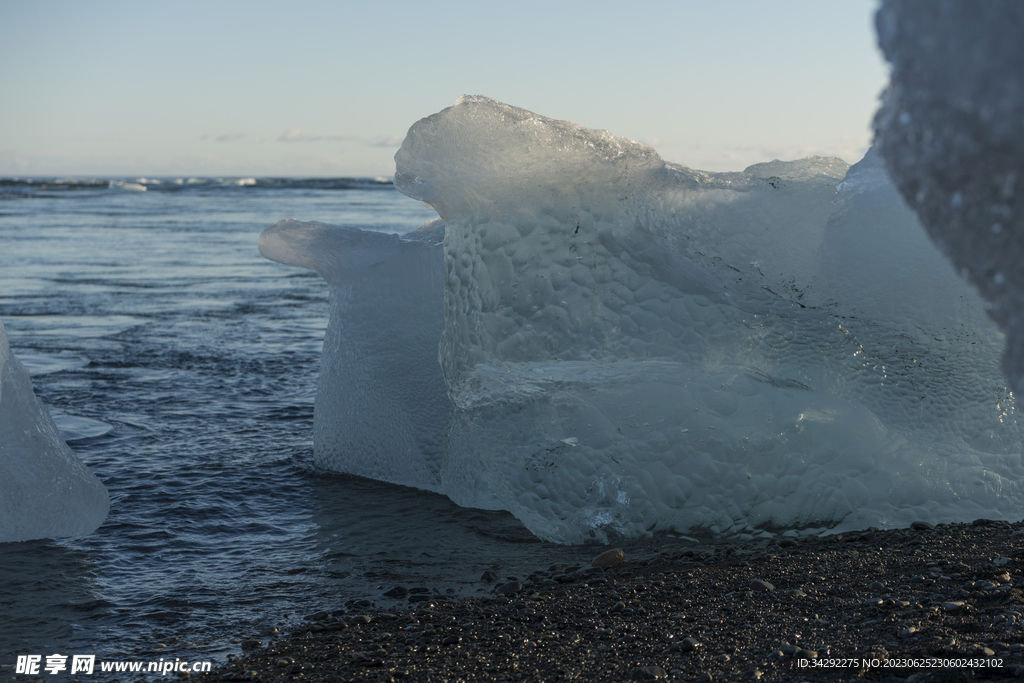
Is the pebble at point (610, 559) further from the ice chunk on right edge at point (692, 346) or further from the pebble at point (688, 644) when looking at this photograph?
the pebble at point (688, 644)

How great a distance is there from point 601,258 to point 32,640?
3.01 meters

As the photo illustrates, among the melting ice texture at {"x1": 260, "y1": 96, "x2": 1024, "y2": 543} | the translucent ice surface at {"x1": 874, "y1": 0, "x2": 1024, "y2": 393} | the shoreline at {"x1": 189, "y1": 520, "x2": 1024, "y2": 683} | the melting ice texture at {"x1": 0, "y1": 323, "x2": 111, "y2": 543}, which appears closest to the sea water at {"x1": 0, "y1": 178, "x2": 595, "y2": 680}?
the melting ice texture at {"x1": 0, "y1": 323, "x2": 111, "y2": 543}

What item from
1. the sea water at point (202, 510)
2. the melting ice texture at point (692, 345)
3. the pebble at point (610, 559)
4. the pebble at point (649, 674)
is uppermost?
the melting ice texture at point (692, 345)

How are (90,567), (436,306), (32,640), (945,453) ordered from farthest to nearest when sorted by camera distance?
1. (436,306)
2. (945,453)
3. (90,567)
4. (32,640)

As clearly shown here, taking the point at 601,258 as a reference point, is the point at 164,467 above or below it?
below

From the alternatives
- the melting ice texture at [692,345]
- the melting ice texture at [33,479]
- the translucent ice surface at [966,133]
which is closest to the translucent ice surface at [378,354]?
the melting ice texture at [692,345]

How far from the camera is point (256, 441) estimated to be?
582 cm

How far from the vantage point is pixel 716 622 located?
2895 millimetres

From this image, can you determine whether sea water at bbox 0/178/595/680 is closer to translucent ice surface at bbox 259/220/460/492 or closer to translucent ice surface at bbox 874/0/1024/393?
translucent ice surface at bbox 259/220/460/492

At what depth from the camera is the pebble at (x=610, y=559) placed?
373 cm

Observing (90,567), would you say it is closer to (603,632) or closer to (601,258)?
(603,632)

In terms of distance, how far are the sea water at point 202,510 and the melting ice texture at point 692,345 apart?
2.07ft

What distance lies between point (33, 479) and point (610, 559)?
9.93ft

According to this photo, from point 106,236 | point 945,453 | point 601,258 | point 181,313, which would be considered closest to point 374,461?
point 601,258
